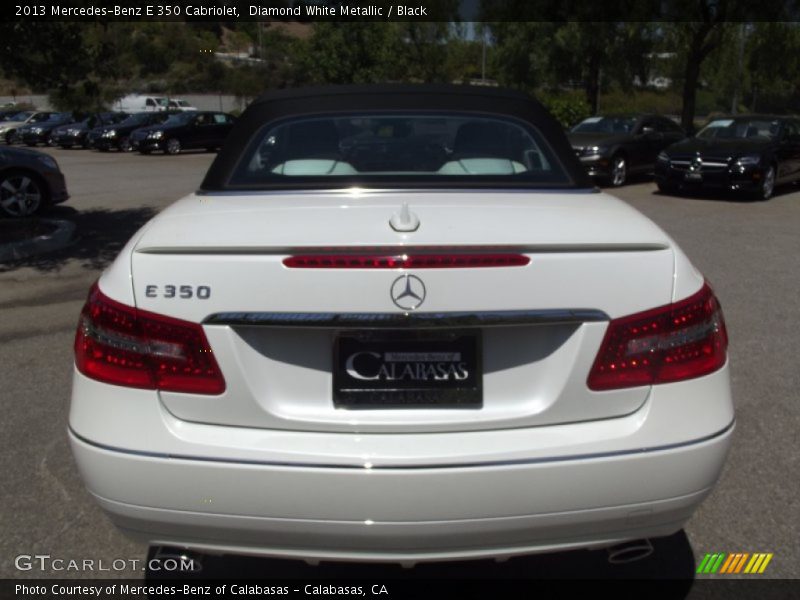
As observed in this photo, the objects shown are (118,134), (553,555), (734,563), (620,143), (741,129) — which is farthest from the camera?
(118,134)

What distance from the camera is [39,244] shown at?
948 cm

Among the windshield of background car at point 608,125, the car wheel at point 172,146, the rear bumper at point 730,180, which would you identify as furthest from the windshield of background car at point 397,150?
the car wheel at point 172,146

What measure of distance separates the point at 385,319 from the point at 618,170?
1519 centimetres

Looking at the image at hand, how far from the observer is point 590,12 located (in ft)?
87.2

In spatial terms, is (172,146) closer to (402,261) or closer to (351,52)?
(351,52)

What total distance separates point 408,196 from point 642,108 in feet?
153

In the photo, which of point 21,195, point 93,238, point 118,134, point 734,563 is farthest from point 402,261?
point 118,134

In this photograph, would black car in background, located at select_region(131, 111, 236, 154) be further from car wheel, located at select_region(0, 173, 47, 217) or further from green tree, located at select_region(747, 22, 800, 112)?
green tree, located at select_region(747, 22, 800, 112)

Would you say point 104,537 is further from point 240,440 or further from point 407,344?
point 407,344

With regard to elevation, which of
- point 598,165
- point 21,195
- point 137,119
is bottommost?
point 137,119

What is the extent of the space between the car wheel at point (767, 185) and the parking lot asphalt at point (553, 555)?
3.78 meters

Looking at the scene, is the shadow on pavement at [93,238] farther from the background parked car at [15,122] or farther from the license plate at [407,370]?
the background parked car at [15,122]

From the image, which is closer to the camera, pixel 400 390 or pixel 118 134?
pixel 400 390

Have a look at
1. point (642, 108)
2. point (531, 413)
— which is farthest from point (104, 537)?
point (642, 108)
